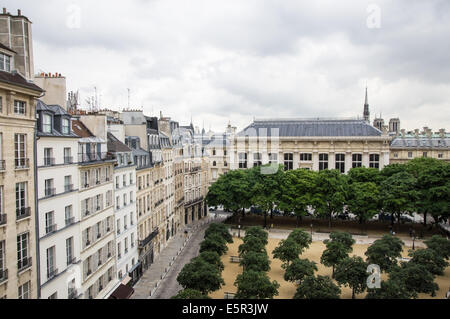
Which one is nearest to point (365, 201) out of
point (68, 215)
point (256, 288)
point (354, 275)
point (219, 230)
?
point (219, 230)

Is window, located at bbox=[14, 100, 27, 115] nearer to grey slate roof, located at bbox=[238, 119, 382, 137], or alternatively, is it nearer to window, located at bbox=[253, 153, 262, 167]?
grey slate roof, located at bbox=[238, 119, 382, 137]

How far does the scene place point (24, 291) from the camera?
18.8 m

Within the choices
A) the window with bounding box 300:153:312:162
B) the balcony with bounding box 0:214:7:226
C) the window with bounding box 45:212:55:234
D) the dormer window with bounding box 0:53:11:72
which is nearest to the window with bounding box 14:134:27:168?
the balcony with bounding box 0:214:7:226

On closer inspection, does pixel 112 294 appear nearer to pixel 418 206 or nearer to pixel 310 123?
pixel 418 206

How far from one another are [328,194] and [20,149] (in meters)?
51.2

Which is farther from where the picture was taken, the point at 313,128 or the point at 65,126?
the point at 313,128

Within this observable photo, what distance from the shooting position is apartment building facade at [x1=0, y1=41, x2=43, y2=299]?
55.9ft

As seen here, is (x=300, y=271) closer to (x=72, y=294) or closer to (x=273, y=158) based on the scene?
(x=72, y=294)

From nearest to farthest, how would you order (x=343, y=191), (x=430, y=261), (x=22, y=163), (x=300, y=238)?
(x=22, y=163)
(x=430, y=261)
(x=300, y=238)
(x=343, y=191)

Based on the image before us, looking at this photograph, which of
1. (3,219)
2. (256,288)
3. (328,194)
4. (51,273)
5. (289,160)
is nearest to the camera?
(3,219)

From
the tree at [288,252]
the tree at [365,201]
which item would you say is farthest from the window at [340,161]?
the tree at [288,252]

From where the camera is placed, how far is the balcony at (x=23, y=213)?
1825 centimetres

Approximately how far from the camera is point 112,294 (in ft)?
103

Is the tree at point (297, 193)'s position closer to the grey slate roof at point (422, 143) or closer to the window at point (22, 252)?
the window at point (22, 252)
